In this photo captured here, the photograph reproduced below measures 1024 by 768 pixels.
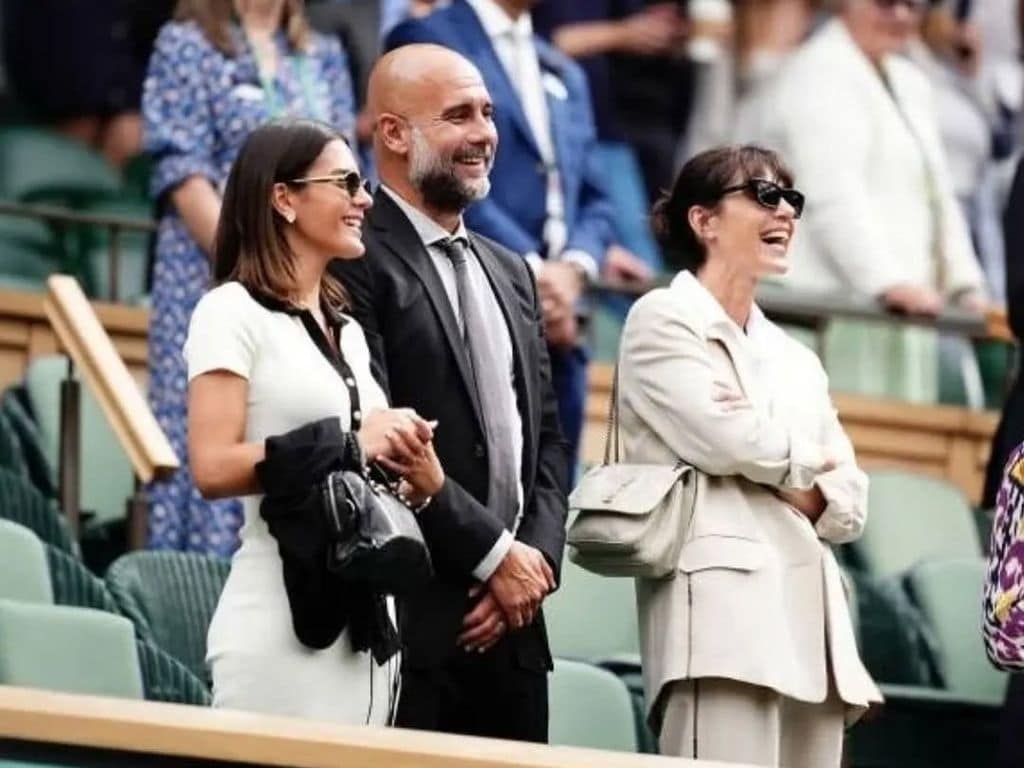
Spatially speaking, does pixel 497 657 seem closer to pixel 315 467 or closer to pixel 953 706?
pixel 315 467

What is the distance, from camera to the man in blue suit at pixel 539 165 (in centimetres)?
A: 947

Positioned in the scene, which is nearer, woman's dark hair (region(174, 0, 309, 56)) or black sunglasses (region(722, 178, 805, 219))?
black sunglasses (region(722, 178, 805, 219))

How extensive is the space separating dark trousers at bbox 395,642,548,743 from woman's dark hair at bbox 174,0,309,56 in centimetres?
245

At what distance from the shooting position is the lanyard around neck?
9453 mm

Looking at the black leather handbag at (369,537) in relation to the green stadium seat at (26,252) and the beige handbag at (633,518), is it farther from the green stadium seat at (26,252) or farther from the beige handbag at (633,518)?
the green stadium seat at (26,252)

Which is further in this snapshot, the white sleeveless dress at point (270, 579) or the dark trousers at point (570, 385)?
the dark trousers at point (570, 385)

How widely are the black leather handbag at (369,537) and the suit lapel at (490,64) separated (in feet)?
9.12

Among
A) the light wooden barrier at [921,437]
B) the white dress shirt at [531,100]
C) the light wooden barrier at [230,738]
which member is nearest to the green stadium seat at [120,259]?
the white dress shirt at [531,100]

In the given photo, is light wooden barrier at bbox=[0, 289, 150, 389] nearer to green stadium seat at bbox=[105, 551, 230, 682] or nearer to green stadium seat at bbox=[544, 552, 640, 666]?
green stadium seat at bbox=[544, 552, 640, 666]

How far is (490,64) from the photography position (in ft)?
31.6

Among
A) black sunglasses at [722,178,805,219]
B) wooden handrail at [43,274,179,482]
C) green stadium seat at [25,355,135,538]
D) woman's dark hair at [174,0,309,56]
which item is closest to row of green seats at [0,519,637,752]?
wooden handrail at [43,274,179,482]

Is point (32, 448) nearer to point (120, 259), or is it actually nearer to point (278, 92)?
point (278, 92)

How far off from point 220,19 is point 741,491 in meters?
2.33

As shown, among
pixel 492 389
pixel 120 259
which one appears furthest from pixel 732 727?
pixel 120 259
